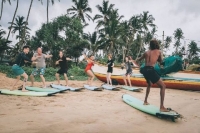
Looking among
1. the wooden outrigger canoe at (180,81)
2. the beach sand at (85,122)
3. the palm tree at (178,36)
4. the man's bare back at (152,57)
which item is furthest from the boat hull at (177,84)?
the palm tree at (178,36)

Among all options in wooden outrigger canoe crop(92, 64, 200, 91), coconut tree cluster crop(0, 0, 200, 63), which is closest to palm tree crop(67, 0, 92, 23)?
coconut tree cluster crop(0, 0, 200, 63)

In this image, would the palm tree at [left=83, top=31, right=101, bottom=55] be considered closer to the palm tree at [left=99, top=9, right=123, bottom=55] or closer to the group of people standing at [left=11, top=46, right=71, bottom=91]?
the palm tree at [left=99, top=9, right=123, bottom=55]

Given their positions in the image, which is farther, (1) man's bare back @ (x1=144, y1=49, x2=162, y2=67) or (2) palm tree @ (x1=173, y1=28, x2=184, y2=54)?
(2) palm tree @ (x1=173, y1=28, x2=184, y2=54)

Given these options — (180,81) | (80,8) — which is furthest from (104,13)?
(180,81)

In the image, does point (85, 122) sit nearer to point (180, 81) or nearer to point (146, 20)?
point (180, 81)

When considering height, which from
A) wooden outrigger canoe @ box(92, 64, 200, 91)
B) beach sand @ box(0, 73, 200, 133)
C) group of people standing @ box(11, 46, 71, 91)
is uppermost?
group of people standing @ box(11, 46, 71, 91)

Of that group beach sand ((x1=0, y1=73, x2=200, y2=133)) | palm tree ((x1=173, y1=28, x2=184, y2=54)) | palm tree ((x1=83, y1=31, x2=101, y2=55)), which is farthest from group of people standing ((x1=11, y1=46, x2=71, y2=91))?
palm tree ((x1=173, y1=28, x2=184, y2=54))

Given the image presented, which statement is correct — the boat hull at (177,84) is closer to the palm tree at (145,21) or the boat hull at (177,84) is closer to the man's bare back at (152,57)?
the man's bare back at (152,57)

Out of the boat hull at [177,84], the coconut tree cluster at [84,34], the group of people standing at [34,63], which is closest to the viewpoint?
the group of people standing at [34,63]

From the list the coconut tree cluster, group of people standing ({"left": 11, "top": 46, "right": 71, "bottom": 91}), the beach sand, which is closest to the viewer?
the beach sand

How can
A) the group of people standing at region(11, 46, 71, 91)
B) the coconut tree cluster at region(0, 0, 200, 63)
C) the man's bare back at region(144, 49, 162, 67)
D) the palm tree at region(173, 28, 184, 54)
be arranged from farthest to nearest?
the palm tree at region(173, 28, 184, 54) < the coconut tree cluster at region(0, 0, 200, 63) < the group of people standing at region(11, 46, 71, 91) < the man's bare back at region(144, 49, 162, 67)

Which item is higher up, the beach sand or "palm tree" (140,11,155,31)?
"palm tree" (140,11,155,31)

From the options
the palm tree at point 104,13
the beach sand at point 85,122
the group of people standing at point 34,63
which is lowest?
the beach sand at point 85,122

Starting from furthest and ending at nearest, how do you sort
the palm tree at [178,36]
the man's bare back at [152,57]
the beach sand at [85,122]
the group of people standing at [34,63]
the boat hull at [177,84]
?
the palm tree at [178,36] < the boat hull at [177,84] < the group of people standing at [34,63] < the man's bare back at [152,57] < the beach sand at [85,122]
